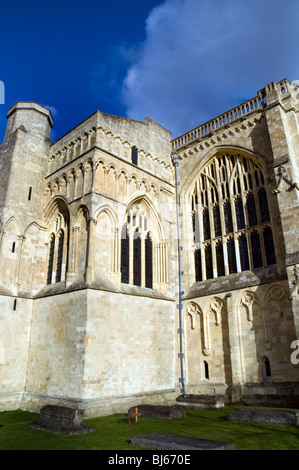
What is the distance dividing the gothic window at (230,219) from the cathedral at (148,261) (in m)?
0.06

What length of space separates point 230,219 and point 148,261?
4256 mm

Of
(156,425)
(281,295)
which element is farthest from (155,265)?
(156,425)

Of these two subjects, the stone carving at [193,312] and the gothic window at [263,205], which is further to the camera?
the stone carving at [193,312]

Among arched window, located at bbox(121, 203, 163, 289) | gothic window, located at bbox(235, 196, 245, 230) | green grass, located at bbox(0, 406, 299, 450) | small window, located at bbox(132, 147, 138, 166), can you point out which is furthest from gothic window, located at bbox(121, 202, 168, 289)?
green grass, located at bbox(0, 406, 299, 450)

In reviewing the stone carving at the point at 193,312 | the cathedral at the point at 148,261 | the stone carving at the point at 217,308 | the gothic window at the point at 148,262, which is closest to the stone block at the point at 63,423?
the cathedral at the point at 148,261

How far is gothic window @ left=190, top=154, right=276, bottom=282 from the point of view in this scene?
14.4 metres

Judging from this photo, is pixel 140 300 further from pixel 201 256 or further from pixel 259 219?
pixel 259 219

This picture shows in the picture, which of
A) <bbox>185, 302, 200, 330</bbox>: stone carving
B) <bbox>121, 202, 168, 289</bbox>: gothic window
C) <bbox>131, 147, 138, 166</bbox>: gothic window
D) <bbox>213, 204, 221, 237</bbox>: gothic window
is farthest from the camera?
<bbox>131, 147, 138, 166</bbox>: gothic window

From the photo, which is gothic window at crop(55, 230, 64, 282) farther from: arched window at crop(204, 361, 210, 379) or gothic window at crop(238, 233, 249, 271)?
gothic window at crop(238, 233, 249, 271)

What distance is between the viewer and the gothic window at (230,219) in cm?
1437

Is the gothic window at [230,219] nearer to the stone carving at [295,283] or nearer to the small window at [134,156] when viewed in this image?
the stone carving at [295,283]

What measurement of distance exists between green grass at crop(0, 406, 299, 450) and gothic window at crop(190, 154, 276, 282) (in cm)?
639

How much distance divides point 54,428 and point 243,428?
470 cm

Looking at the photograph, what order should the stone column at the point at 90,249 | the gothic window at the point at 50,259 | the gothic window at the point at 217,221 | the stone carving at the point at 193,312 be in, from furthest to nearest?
the gothic window at the point at 217,221 < the gothic window at the point at 50,259 < the stone carving at the point at 193,312 < the stone column at the point at 90,249
